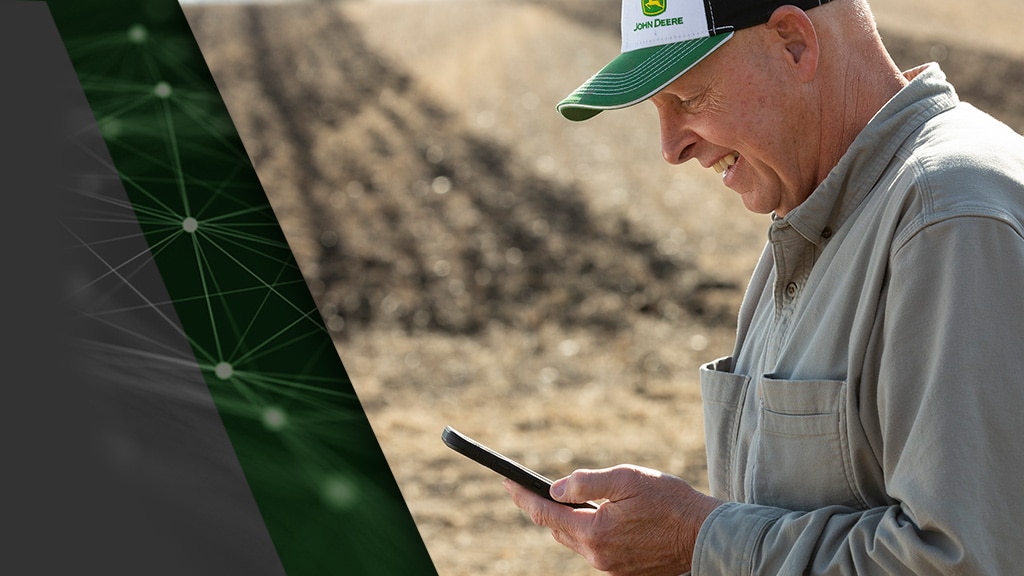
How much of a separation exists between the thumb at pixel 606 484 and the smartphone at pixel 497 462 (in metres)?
0.06

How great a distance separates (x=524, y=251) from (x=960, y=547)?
849 centimetres

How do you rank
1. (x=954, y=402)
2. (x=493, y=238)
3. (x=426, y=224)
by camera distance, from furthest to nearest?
(x=426, y=224)
(x=493, y=238)
(x=954, y=402)

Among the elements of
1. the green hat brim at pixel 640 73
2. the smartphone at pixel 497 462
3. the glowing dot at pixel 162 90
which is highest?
the glowing dot at pixel 162 90

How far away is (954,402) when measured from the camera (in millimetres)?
1289

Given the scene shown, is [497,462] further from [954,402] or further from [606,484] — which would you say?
[954,402]

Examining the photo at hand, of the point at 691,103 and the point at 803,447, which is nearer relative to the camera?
the point at 803,447

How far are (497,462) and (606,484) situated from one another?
0.17 metres

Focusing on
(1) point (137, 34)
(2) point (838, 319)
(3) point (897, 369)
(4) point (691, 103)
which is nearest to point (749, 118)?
(4) point (691, 103)

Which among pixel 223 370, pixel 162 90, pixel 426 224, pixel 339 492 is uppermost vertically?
pixel 426 224

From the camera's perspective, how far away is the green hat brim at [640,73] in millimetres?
1633

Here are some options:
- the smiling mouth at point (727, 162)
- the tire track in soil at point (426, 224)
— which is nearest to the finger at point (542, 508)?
the smiling mouth at point (727, 162)

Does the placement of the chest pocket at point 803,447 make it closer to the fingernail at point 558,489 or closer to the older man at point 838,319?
the older man at point 838,319

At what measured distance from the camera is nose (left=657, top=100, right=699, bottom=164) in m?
1.75

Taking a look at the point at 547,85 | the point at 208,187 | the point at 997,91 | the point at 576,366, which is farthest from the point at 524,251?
the point at 208,187
